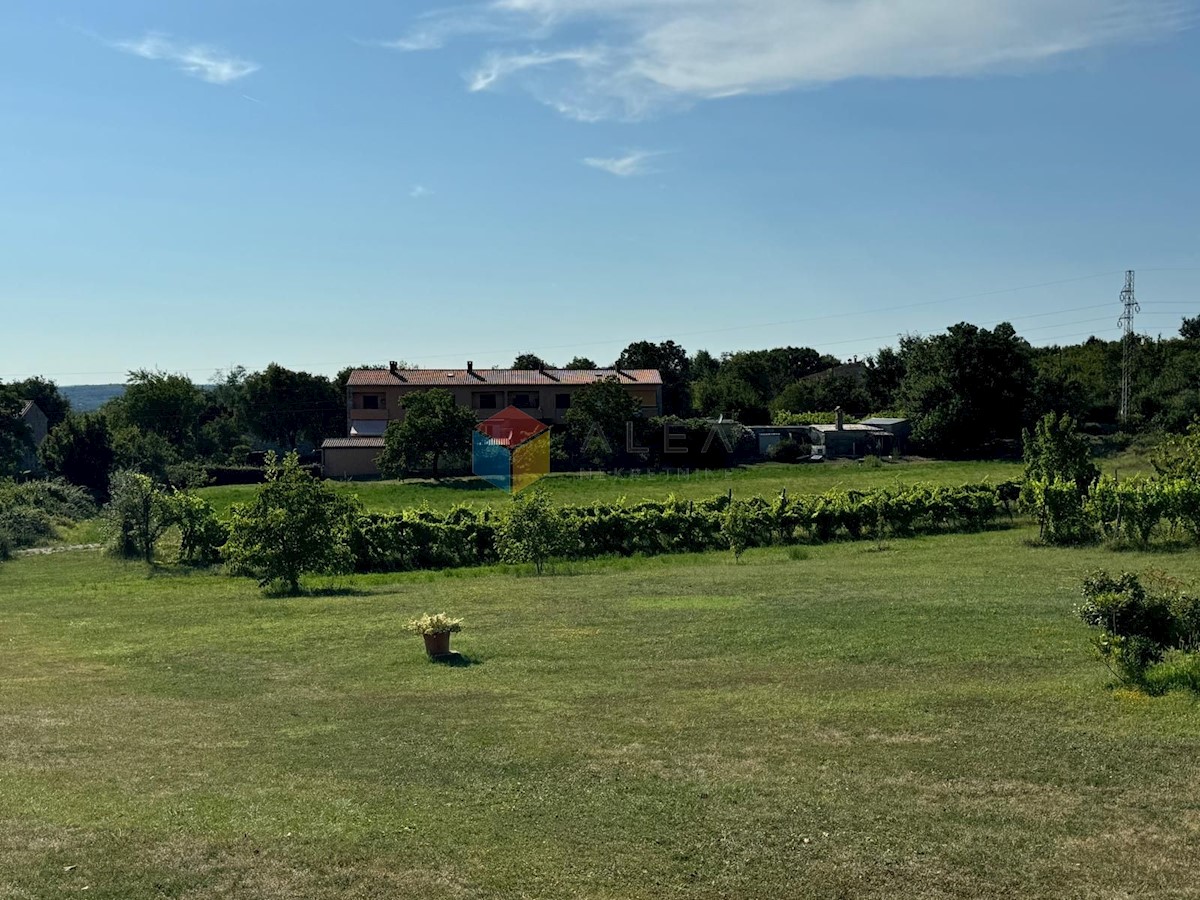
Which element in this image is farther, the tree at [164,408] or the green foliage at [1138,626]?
the tree at [164,408]

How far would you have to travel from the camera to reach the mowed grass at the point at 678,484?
49.1 metres

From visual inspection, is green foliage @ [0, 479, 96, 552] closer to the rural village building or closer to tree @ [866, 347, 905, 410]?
the rural village building

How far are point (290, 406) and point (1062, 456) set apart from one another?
70.1m

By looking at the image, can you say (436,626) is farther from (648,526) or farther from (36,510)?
(36,510)

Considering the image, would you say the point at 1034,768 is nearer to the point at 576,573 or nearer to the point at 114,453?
the point at 576,573

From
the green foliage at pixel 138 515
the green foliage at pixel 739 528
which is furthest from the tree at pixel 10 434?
the green foliage at pixel 739 528

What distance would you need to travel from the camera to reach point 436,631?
1677 cm

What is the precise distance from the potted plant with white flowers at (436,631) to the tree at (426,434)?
40.0m

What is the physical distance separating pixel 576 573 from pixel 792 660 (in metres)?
14.8

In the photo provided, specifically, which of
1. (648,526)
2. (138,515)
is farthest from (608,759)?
(138,515)

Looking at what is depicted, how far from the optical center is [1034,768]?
33.5 feet

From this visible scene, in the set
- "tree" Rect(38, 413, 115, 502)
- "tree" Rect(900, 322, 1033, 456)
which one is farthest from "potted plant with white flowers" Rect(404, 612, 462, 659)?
"tree" Rect(38, 413, 115, 502)

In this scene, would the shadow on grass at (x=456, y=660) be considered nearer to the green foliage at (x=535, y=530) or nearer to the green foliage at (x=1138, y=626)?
the green foliage at (x=1138, y=626)

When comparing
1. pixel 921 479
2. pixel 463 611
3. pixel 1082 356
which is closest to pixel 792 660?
pixel 463 611
